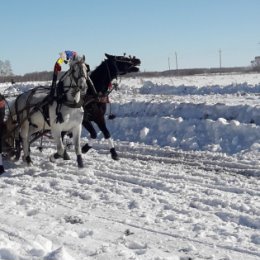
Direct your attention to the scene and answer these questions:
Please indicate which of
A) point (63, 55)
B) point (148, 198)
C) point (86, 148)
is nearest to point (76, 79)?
point (63, 55)

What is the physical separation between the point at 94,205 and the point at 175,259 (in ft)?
8.56

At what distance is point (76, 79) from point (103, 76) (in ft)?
6.04

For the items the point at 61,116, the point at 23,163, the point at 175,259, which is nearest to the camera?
the point at 175,259

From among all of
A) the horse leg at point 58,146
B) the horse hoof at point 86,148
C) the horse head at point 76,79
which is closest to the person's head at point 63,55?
the horse head at point 76,79

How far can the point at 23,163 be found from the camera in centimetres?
1188

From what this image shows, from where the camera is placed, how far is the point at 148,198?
8.33 meters

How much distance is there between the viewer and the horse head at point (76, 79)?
10492mm

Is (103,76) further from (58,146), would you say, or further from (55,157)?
(55,157)

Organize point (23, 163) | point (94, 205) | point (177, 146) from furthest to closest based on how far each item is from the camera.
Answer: point (177, 146)
point (23, 163)
point (94, 205)

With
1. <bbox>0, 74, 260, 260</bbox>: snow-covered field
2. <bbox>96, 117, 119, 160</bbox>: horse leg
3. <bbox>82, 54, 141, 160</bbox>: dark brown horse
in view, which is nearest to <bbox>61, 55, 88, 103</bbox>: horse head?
<bbox>82, 54, 141, 160</bbox>: dark brown horse

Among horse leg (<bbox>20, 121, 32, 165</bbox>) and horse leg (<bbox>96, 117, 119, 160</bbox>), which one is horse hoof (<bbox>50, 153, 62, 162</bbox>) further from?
horse leg (<bbox>96, 117, 119, 160</bbox>)

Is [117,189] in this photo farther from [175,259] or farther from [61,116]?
[175,259]

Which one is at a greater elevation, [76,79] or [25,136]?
[76,79]

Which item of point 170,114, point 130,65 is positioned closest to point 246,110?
point 170,114
